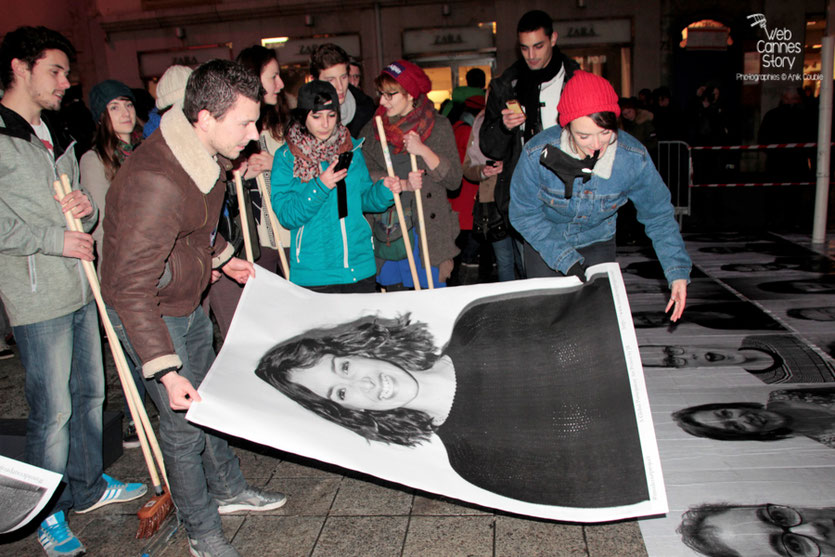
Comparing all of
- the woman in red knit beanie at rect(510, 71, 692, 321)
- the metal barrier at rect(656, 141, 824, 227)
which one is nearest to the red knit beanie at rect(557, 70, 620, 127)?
the woman in red knit beanie at rect(510, 71, 692, 321)

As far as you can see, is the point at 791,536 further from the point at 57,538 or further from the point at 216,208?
the point at 57,538

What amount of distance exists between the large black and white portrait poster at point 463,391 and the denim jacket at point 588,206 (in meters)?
0.56

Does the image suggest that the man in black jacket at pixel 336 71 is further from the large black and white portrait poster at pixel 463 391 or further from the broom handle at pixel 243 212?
the large black and white portrait poster at pixel 463 391

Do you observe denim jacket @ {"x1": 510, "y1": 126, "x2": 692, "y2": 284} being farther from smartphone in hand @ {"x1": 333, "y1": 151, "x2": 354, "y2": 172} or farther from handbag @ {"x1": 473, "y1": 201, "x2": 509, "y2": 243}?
handbag @ {"x1": 473, "y1": 201, "x2": 509, "y2": 243}

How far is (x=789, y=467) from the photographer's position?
3336mm

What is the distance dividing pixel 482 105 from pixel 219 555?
535 cm

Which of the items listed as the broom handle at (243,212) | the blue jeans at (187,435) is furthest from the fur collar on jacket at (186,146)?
the broom handle at (243,212)

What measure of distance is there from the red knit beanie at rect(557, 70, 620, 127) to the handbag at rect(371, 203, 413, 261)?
175 centimetres

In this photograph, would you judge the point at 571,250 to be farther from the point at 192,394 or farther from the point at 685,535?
the point at 192,394

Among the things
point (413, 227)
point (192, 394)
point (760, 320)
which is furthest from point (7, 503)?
point (760, 320)

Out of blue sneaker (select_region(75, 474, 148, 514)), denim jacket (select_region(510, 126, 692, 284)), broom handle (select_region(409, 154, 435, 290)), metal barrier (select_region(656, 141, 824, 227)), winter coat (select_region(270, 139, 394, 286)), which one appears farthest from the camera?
metal barrier (select_region(656, 141, 824, 227))

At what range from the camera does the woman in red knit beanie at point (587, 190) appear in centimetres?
299

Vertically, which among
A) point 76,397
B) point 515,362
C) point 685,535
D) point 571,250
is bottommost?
point 685,535

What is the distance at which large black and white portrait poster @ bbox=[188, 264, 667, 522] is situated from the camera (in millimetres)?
2326
